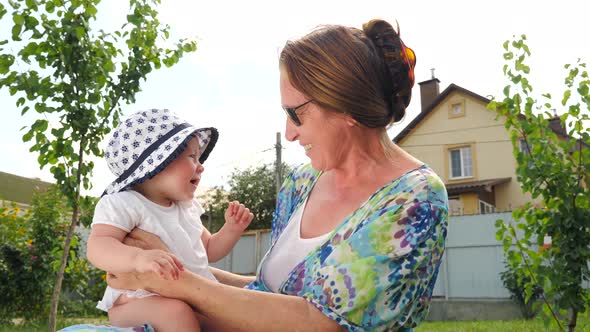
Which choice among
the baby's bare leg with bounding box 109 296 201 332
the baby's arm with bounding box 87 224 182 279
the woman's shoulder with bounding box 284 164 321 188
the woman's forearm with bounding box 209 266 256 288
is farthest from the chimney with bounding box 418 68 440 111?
the baby's bare leg with bounding box 109 296 201 332

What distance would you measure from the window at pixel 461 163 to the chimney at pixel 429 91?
2.50 m

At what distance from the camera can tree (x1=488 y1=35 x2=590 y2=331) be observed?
401 centimetres

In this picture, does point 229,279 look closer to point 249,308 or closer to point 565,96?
point 249,308

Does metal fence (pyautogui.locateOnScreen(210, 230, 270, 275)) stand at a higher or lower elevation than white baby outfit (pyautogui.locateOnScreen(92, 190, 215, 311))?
lower

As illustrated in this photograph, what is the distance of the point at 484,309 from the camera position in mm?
13734

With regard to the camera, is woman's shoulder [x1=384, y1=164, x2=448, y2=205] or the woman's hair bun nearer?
woman's shoulder [x1=384, y1=164, x2=448, y2=205]

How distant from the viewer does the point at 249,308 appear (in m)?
1.43

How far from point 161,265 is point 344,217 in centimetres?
61

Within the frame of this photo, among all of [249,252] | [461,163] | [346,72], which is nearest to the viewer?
[346,72]

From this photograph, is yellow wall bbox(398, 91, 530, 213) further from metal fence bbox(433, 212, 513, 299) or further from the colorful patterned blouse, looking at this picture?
the colorful patterned blouse

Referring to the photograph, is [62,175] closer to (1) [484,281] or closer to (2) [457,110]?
(1) [484,281]

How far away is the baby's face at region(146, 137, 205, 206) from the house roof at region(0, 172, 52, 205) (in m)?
28.1

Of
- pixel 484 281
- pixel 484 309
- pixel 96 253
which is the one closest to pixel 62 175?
pixel 96 253

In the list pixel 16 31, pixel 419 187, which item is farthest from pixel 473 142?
pixel 419 187
